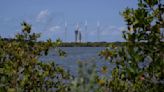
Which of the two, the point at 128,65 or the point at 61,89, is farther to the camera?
the point at 61,89

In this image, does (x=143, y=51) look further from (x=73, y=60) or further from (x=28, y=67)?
(x=73, y=60)

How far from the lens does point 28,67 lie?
856 cm

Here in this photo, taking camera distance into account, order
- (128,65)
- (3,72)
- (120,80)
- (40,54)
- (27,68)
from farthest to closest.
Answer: (40,54), (27,68), (3,72), (120,80), (128,65)

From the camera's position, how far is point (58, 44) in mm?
9062

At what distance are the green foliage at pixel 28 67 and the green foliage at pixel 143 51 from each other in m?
2.33

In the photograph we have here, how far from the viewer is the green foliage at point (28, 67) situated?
802 cm

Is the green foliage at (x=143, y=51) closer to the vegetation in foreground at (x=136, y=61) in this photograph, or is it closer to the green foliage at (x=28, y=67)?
the vegetation in foreground at (x=136, y=61)

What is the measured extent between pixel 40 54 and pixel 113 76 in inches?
90.7

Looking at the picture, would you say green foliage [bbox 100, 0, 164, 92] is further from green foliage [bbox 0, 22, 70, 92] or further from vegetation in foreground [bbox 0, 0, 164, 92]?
green foliage [bbox 0, 22, 70, 92]

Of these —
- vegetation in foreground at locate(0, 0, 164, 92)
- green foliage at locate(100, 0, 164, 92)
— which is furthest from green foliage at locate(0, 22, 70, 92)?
green foliage at locate(100, 0, 164, 92)

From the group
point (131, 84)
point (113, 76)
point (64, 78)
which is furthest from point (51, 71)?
point (131, 84)

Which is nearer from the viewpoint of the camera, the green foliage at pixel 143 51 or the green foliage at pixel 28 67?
the green foliage at pixel 143 51

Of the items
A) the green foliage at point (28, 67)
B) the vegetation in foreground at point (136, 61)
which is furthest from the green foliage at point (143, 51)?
the green foliage at point (28, 67)

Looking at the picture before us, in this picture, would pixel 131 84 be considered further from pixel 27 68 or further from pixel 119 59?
pixel 27 68
